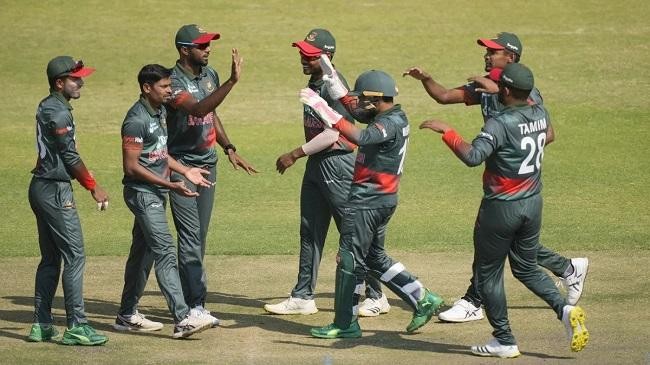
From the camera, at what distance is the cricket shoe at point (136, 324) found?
11.4 metres

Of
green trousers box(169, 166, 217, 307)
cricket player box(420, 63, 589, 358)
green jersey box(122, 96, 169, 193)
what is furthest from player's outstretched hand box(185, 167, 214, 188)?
cricket player box(420, 63, 589, 358)

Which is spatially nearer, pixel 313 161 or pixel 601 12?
pixel 313 161

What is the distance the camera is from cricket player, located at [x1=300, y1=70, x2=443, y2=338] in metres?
10.7

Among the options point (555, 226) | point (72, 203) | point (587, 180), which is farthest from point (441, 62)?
point (72, 203)

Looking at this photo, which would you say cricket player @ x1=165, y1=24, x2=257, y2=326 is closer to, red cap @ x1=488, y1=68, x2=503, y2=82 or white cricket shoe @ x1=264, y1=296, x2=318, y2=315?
white cricket shoe @ x1=264, y1=296, x2=318, y2=315

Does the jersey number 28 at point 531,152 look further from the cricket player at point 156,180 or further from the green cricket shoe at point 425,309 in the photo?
the cricket player at point 156,180

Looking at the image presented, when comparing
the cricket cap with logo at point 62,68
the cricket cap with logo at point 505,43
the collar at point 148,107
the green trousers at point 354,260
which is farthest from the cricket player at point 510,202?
the cricket cap with logo at point 62,68

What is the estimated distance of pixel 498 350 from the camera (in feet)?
33.9

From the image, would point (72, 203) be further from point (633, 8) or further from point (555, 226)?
point (633, 8)

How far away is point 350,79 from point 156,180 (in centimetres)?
1293

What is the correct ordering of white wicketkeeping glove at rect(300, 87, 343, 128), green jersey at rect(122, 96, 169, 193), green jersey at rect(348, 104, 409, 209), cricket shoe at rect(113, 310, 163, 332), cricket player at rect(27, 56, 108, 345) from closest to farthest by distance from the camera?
white wicketkeeping glove at rect(300, 87, 343, 128), cricket player at rect(27, 56, 108, 345), green jersey at rect(348, 104, 409, 209), green jersey at rect(122, 96, 169, 193), cricket shoe at rect(113, 310, 163, 332)

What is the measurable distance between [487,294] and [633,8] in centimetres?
1817

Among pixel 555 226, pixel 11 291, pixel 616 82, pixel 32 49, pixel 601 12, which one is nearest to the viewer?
pixel 11 291

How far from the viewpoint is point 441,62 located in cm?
2422
